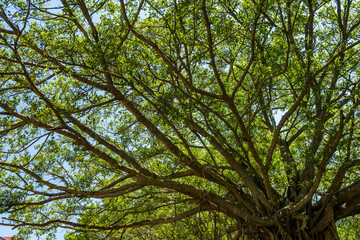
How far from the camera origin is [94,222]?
6344 mm

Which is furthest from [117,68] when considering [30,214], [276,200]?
[276,200]

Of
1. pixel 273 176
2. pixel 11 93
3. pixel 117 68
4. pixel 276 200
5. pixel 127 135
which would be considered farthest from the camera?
pixel 273 176

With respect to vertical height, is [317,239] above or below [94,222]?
below

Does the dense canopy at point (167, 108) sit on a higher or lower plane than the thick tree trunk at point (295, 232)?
higher

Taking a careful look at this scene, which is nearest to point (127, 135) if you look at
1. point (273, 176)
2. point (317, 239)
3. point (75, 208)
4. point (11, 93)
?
point (75, 208)

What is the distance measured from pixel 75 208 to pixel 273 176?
4.64 m

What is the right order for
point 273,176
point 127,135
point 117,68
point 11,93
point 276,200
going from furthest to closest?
point 273,176 < point 127,135 < point 276,200 < point 11,93 < point 117,68

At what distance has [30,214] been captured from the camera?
636 cm

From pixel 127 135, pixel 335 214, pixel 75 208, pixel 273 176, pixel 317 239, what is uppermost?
pixel 127 135

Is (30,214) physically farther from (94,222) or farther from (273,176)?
(273,176)

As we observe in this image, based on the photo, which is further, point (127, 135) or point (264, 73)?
point (127, 135)

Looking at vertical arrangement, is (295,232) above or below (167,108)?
below

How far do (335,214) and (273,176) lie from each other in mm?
1706

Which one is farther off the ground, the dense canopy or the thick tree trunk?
the dense canopy
